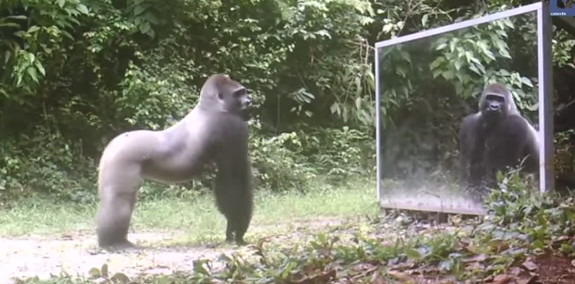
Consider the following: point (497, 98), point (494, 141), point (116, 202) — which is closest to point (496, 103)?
point (497, 98)

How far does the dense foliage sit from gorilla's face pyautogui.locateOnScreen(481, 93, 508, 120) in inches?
3.1

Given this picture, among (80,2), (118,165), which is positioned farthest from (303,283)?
(80,2)

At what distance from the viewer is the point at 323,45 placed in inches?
116

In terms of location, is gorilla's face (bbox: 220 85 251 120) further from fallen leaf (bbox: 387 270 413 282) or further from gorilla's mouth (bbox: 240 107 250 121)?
fallen leaf (bbox: 387 270 413 282)

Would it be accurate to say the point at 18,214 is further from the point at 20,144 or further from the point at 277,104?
the point at 277,104

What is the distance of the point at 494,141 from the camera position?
3.18m

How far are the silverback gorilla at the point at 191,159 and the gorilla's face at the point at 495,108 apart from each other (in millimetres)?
991

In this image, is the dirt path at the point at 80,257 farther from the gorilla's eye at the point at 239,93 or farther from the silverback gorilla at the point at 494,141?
the silverback gorilla at the point at 494,141

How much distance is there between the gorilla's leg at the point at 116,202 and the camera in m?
2.41

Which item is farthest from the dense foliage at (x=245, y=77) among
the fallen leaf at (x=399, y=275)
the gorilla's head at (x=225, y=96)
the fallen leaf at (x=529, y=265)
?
the fallen leaf at (x=529, y=265)

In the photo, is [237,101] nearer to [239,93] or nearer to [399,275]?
[239,93]

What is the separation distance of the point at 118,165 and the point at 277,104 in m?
0.60

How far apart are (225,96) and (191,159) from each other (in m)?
0.23

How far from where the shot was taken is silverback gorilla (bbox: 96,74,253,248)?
246 centimetres
